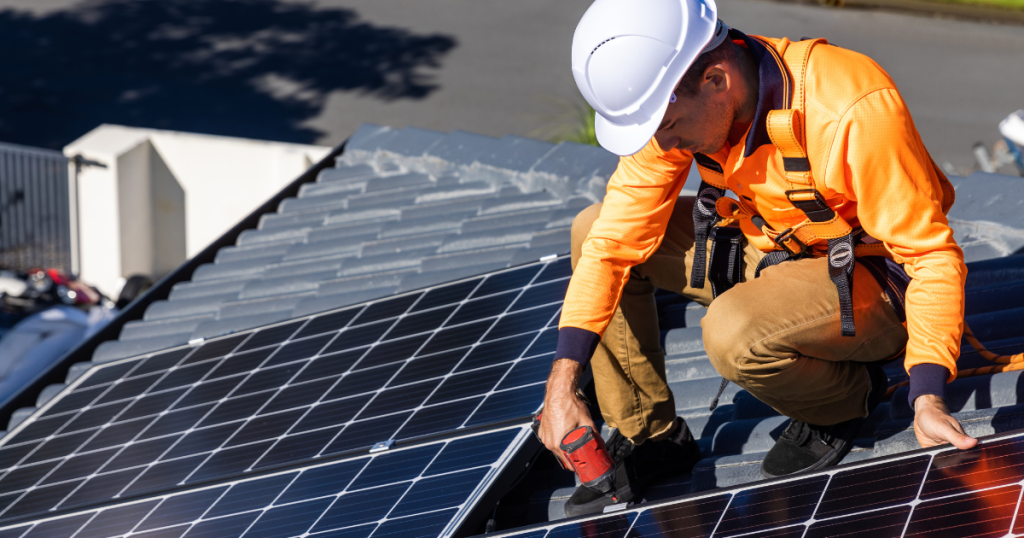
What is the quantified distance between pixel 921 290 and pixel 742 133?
83 centimetres

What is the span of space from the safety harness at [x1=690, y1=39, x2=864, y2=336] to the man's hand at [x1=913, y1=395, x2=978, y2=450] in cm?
41

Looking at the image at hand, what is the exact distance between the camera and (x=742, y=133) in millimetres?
3297

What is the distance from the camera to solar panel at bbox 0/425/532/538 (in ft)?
11.3

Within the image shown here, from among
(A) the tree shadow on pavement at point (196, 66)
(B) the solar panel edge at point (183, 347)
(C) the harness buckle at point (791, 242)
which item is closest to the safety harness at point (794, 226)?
(C) the harness buckle at point (791, 242)

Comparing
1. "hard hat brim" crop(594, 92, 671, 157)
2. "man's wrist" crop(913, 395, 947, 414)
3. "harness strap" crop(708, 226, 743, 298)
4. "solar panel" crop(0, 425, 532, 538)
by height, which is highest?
"hard hat brim" crop(594, 92, 671, 157)

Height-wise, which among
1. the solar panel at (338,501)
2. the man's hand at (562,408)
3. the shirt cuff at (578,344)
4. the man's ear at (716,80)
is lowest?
the solar panel at (338,501)

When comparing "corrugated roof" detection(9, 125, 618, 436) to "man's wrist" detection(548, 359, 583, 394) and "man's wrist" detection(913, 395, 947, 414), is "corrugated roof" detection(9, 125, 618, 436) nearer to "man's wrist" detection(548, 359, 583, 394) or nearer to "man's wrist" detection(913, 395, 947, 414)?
"man's wrist" detection(548, 359, 583, 394)

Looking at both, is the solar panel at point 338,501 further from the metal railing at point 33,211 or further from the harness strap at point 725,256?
the metal railing at point 33,211

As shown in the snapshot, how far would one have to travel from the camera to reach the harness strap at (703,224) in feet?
12.0

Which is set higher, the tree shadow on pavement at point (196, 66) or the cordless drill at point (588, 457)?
the tree shadow on pavement at point (196, 66)

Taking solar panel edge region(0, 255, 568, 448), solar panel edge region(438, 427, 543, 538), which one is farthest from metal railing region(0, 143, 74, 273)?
solar panel edge region(438, 427, 543, 538)

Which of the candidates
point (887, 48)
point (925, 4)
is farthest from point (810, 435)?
point (925, 4)

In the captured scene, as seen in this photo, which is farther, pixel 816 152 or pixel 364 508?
pixel 364 508

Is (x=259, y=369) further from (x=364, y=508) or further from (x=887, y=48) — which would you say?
(x=887, y=48)
